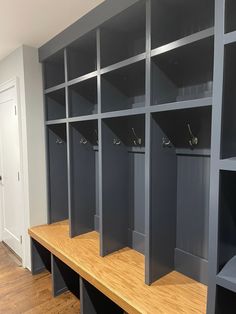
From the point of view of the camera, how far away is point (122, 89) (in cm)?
199

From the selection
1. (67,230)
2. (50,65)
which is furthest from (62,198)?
(50,65)

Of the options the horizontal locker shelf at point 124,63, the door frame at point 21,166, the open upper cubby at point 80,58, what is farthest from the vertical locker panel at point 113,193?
the door frame at point 21,166

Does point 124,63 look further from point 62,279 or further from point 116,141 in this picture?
point 62,279

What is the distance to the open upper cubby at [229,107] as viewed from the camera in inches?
39.9

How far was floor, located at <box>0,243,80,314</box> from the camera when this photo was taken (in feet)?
6.98

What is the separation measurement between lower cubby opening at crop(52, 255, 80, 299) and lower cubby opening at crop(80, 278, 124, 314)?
17.5 inches

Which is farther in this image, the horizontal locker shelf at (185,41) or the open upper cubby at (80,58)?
the open upper cubby at (80,58)

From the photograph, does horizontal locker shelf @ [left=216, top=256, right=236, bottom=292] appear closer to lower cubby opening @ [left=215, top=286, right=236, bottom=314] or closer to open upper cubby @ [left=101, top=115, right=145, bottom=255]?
lower cubby opening @ [left=215, top=286, right=236, bottom=314]

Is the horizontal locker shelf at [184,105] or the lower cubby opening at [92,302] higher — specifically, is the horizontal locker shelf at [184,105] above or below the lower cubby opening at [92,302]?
above

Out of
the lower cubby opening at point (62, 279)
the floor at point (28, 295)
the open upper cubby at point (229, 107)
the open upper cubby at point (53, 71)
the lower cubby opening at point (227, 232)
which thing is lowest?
the floor at point (28, 295)

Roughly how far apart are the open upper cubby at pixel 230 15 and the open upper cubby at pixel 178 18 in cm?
44

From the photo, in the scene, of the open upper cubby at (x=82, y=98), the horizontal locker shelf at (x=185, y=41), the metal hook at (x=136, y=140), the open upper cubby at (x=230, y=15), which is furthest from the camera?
the open upper cubby at (x=82, y=98)

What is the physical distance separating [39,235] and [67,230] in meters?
0.28

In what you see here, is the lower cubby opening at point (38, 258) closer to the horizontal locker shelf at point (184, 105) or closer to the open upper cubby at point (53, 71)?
the open upper cubby at point (53, 71)
